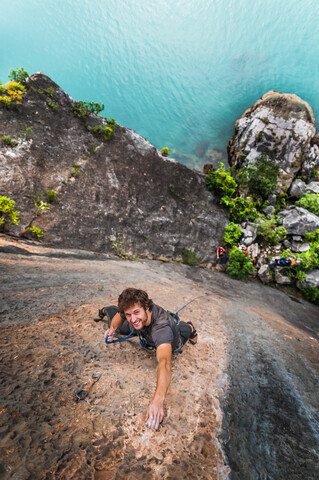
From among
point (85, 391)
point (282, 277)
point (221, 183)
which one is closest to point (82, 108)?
point (221, 183)

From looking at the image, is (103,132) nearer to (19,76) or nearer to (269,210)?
(19,76)

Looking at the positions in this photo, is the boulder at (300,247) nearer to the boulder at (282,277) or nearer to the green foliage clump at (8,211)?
the boulder at (282,277)

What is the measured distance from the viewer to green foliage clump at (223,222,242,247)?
1130cm

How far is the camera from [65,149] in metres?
8.77

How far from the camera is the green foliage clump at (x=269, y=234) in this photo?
1171 cm

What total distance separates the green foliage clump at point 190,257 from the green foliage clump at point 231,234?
7.74ft

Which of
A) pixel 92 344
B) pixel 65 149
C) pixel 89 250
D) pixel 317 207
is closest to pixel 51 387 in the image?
pixel 92 344

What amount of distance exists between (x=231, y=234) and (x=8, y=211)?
34.9 feet

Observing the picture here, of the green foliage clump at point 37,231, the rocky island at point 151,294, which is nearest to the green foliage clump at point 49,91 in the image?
the rocky island at point 151,294

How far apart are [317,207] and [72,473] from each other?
16.3 m

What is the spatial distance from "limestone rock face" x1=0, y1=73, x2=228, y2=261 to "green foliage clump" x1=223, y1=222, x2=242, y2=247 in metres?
0.42

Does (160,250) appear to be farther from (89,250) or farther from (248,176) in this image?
(248,176)

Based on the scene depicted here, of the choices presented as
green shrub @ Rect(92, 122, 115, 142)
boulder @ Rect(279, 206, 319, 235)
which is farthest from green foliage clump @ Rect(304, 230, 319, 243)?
green shrub @ Rect(92, 122, 115, 142)

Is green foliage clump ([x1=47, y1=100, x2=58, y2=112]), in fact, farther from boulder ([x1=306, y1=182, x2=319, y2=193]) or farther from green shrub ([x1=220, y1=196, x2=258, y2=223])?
boulder ([x1=306, y1=182, x2=319, y2=193])
